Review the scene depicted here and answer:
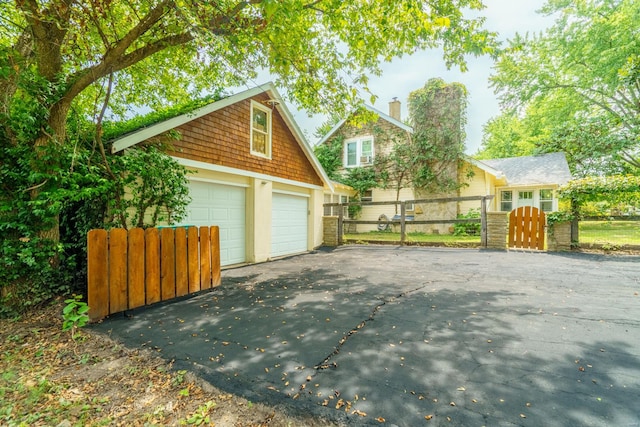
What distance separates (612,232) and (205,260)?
45.4 feet

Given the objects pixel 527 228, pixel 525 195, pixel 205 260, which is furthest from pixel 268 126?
pixel 525 195

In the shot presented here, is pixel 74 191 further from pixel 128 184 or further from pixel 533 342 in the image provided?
pixel 533 342

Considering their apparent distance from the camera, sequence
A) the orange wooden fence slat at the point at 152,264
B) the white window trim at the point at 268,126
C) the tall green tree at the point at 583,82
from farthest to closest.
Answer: the tall green tree at the point at 583,82, the white window trim at the point at 268,126, the orange wooden fence slat at the point at 152,264

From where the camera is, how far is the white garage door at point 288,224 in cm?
967

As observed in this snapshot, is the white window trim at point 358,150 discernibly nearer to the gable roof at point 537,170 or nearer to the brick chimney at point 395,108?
the brick chimney at point 395,108

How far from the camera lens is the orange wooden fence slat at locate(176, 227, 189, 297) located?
4.82 meters

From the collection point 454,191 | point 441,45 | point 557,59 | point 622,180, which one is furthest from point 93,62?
point 557,59

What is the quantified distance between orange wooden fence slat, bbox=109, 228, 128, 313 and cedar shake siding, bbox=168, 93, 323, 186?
302 centimetres

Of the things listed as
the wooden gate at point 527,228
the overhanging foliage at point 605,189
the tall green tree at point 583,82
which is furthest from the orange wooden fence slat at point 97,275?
the tall green tree at point 583,82

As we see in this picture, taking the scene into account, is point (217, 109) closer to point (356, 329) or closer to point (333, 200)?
point (356, 329)

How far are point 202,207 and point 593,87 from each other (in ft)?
78.8

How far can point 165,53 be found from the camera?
716cm

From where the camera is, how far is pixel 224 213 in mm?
7906

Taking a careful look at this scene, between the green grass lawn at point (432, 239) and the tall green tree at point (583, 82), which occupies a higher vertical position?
the tall green tree at point (583, 82)
